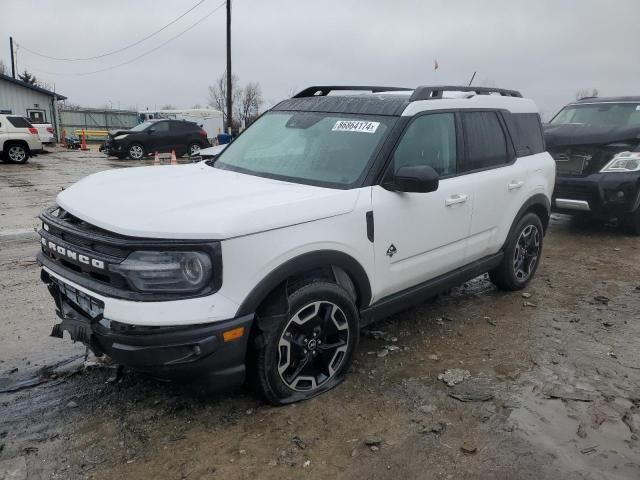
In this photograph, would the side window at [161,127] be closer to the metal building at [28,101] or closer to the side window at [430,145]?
the metal building at [28,101]

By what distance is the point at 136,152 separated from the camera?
66.1 feet

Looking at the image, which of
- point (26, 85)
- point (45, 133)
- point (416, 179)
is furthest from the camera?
point (26, 85)

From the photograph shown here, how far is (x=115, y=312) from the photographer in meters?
2.53

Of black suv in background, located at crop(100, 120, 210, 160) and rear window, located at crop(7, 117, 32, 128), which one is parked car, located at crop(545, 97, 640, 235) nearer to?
black suv in background, located at crop(100, 120, 210, 160)

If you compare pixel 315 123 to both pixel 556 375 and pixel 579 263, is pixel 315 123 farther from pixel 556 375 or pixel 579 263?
pixel 579 263

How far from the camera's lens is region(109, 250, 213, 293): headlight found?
8.24 feet

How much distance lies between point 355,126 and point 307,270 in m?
1.24

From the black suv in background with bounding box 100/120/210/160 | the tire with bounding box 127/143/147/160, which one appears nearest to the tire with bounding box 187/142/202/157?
the black suv in background with bounding box 100/120/210/160

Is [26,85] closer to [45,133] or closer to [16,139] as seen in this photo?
[45,133]

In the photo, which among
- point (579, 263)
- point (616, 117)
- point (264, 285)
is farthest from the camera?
point (616, 117)

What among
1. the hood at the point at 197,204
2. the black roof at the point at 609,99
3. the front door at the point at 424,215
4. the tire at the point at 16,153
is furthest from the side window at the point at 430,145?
the tire at the point at 16,153

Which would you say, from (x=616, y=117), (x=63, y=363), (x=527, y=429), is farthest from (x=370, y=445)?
(x=616, y=117)

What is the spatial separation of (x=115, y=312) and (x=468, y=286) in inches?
151

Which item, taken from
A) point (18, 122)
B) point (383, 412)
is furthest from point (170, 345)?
point (18, 122)
